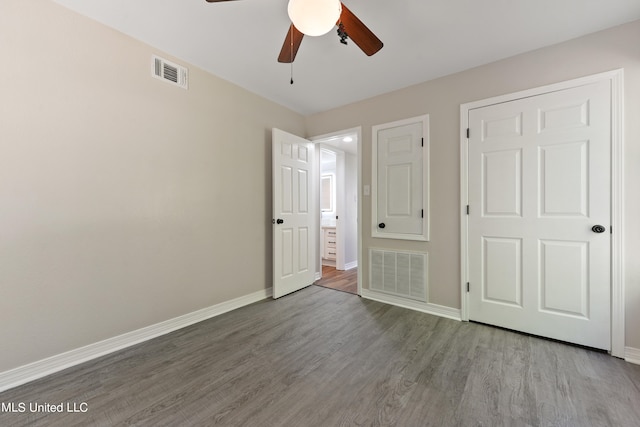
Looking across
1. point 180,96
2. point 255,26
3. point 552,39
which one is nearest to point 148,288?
point 180,96

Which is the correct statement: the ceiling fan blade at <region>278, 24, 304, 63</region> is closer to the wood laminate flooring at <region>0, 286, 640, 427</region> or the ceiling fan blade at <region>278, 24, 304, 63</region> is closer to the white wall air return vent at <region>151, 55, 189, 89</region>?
the white wall air return vent at <region>151, 55, 189, 89</region>

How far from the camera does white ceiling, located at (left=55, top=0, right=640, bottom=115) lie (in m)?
1.75

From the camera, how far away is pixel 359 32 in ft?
4.95

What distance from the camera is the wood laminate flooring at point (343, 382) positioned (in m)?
1.36

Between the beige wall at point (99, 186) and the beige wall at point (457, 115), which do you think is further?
the beige wall at point (457, 115)

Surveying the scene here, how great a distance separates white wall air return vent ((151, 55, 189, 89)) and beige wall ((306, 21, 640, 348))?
179 centimetres

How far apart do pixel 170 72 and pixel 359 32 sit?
5.90ft

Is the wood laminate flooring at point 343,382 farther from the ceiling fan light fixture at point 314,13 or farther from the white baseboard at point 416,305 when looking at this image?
the ceiling fan light fixture at point 314,13

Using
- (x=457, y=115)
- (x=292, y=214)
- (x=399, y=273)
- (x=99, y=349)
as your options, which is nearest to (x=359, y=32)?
(x=457, y=115)

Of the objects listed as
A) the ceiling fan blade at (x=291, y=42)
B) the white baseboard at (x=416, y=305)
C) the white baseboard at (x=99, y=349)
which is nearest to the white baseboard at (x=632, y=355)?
the white baseboard at (x=416, y=305)

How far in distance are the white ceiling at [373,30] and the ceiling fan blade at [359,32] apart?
1.23 feet

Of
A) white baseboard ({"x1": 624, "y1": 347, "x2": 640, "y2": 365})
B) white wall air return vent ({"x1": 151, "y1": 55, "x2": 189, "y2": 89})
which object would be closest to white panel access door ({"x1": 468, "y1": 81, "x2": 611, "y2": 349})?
white baseboard ({"x1": 624, "y1": 347, "x2": 640, "y2": 365})

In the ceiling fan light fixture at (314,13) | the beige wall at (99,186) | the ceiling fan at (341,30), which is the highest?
the ceiling fan at (341,30)

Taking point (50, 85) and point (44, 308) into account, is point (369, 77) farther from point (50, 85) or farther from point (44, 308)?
point (44, 308)
